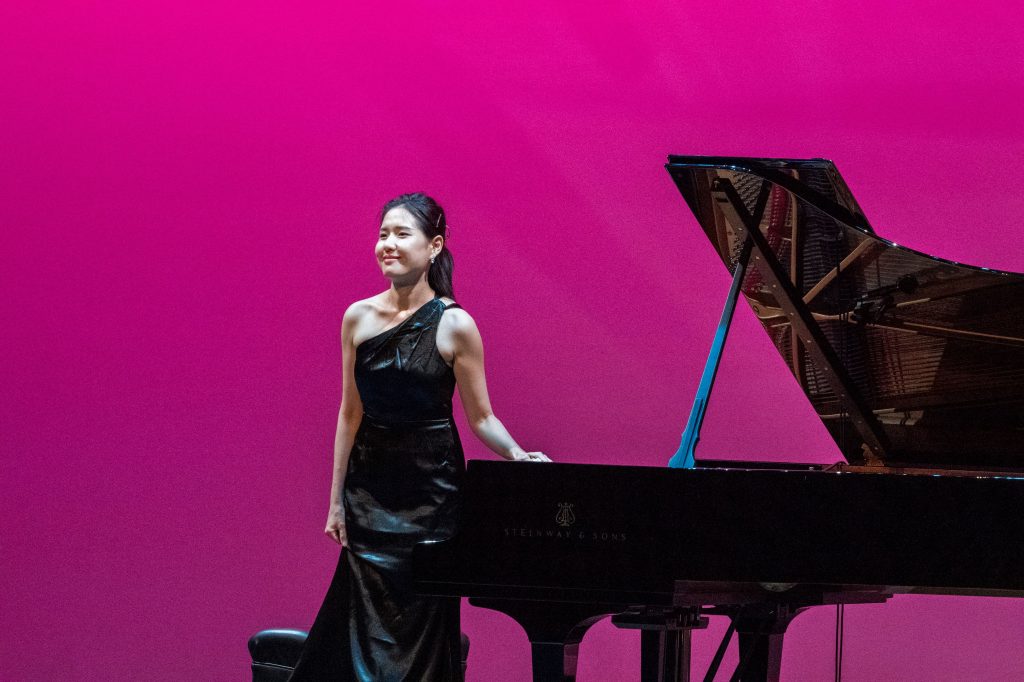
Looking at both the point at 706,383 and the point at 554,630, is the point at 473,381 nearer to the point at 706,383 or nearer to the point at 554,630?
the point at 706,383

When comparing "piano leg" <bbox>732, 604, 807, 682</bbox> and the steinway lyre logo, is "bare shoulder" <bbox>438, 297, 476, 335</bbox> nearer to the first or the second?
the steinway lyre logo

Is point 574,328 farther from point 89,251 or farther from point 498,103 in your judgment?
point 89,251

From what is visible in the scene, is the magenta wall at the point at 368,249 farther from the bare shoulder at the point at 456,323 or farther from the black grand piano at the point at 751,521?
the black grand piano at the point at 751,521

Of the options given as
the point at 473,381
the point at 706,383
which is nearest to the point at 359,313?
the point at 473,381

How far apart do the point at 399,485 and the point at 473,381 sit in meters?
0.29

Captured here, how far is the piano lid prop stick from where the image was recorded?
2.22 m

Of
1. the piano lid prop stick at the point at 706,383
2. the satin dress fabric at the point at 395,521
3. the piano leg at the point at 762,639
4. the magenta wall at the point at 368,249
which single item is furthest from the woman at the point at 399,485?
the magenta wall at the point at 368,249

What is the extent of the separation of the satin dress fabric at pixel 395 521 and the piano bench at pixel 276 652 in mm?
590

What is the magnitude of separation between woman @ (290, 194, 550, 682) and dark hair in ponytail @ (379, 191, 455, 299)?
0.23 feet

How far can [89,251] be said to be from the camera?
3.62m

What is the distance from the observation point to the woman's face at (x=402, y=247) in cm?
261

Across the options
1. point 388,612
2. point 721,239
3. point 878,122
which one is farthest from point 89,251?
point 878,122

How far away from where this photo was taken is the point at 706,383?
2.28 m

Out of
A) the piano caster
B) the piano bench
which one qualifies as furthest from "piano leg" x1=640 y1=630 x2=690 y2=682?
the piano bench
